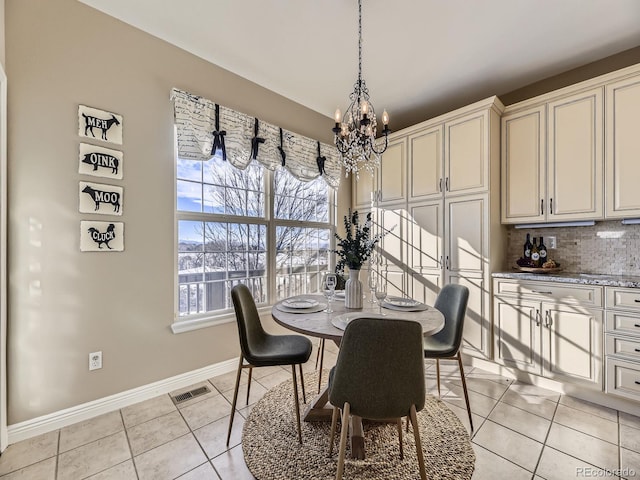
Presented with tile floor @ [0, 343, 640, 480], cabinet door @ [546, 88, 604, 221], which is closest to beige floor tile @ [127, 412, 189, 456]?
tile floor @ [0, 343, 640, 480]

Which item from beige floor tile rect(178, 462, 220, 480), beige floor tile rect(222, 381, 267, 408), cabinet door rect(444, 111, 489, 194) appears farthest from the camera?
cabinet door rect(444, 111, 489, 194)

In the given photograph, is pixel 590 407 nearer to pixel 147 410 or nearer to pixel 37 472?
pixel 147 410

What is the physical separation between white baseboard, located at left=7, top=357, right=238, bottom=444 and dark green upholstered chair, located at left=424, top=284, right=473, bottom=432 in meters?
1.87

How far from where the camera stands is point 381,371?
122 cm

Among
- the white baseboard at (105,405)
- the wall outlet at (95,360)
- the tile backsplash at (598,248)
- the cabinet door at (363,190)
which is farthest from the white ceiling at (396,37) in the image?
the white baseboard at (105,405)

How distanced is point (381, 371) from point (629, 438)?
189 centimetres

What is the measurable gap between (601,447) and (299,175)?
3161 millimetres

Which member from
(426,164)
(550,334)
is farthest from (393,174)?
(550,334)

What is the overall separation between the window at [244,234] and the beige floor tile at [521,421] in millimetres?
2113

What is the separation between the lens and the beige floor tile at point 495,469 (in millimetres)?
1477

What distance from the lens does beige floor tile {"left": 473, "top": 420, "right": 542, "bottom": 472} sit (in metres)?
1.60

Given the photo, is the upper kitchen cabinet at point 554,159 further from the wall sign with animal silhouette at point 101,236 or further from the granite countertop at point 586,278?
the wall sign with animal silhouette at point 101,236

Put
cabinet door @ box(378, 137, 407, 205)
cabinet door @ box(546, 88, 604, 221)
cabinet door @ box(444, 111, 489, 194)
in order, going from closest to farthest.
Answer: cabinet door @ box(546, 88, 604, 221) → cabinet door @ box(444, 111, 489, 194) → cabinet door @ box(378, 137, 407, 205)

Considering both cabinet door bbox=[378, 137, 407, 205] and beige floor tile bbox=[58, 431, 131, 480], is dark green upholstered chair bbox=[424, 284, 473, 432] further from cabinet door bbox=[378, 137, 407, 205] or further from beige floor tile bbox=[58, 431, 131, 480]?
beige floor tile bbox=[58, 431, 131, 480]
